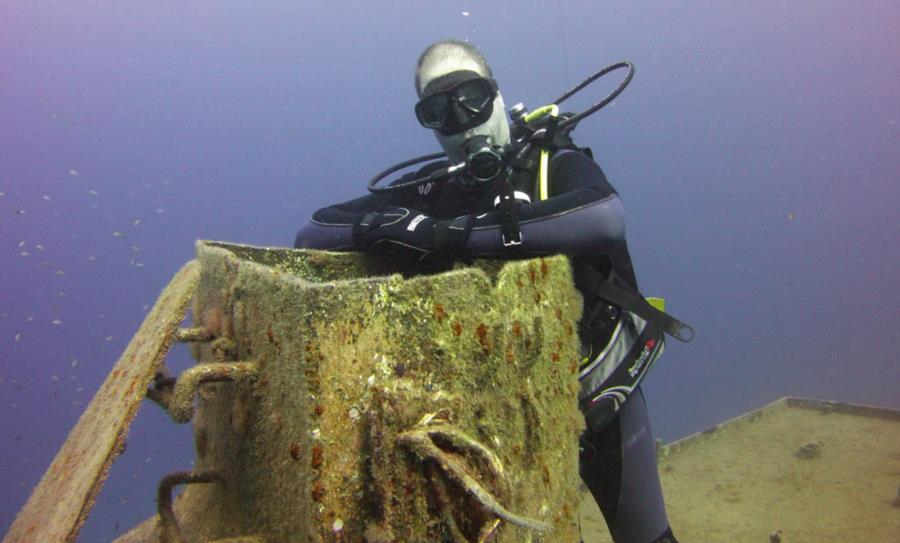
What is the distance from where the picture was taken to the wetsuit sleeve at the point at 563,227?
6.34 feet

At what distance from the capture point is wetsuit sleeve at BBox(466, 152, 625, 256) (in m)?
1.93

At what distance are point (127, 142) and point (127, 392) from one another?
131355 millimetres

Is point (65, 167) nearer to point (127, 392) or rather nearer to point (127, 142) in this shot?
point (127, 142)

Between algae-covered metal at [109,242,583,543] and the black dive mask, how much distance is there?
1.68m

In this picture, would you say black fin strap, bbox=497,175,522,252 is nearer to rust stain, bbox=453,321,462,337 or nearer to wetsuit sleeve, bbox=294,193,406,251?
rust stain, bbox=453,321,462,337

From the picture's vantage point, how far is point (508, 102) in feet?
306

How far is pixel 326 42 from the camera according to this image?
12875 cm

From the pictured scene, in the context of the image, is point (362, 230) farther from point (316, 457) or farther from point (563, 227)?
point (316, 457)

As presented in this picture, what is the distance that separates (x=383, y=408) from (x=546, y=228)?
44.2 inches

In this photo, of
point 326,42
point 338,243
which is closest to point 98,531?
point 338,243

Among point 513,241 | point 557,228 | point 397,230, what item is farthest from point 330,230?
point 557,228

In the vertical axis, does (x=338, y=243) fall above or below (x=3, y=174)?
below

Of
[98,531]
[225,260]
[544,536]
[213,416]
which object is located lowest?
[98,531]

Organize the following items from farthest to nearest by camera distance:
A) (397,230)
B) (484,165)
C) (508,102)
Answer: (508,102)
(484,165)
(397,230)
